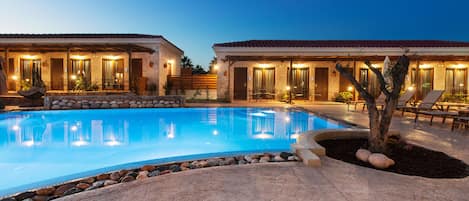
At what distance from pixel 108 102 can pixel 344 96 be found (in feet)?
37.4

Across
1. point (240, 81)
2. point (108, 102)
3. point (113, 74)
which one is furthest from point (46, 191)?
point (113, 74)

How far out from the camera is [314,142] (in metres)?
4.38

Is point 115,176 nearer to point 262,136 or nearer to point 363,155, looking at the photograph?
point 363,155

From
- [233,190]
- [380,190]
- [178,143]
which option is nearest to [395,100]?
[380,190]

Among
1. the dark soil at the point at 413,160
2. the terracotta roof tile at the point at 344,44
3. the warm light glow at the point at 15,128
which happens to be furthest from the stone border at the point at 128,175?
the terracotta roof tile at the point at 344,44

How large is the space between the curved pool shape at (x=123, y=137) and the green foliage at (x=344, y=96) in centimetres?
514

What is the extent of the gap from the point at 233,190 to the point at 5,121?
9261mm

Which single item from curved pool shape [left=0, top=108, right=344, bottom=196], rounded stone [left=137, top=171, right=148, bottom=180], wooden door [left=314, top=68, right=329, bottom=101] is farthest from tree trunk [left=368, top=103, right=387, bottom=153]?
wooden door [left=314, top=68, right=329, bottom=101]

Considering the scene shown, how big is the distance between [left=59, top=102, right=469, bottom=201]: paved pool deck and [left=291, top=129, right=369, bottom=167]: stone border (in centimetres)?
13

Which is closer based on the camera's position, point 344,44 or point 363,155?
point 363,155

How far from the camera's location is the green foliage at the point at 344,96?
15.3 meters

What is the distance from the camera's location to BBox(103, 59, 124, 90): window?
1567 centimetres

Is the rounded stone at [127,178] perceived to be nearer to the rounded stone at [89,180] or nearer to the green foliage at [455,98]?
the rounded stone at [89,180]

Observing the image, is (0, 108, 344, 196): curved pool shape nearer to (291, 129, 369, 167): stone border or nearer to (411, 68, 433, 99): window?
(291, 129, 369, 167): stone border
